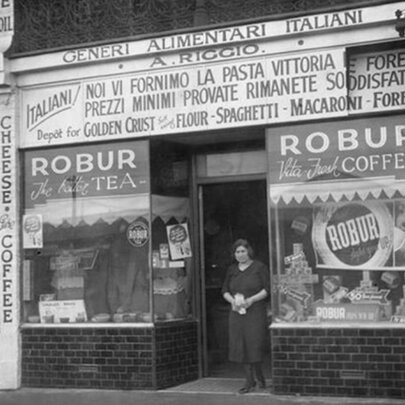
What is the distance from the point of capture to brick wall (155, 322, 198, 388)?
372 inches

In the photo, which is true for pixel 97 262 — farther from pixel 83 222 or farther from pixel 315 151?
pixel 315 151

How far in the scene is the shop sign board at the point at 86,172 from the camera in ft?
31.7

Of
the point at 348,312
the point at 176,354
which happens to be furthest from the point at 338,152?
the point at 176,354

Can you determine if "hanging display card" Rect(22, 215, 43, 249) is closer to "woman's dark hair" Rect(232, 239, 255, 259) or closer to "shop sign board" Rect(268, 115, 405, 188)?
"woman's dark hair" Rect(232, 239, 255, 259)

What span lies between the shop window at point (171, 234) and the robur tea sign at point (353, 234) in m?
1.93

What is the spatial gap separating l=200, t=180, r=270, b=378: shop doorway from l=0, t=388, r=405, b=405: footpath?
102 cm

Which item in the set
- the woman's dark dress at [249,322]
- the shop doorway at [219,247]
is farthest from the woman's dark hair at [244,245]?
the shop doorway at [219,247]

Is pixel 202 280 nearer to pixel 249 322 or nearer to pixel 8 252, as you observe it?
pixel 249 322

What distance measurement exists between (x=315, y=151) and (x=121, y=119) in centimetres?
240

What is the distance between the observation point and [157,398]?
9062 millimetres

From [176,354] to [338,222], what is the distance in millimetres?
2587

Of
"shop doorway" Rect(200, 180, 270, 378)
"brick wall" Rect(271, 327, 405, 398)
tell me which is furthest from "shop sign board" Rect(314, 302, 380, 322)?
"shop doorway" Rect(200, 180, 270, 378)

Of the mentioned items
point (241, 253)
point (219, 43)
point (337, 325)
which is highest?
point (219, 43)

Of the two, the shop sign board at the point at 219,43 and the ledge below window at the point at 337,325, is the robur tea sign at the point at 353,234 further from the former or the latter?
the shop sign board at the point at 219,43
